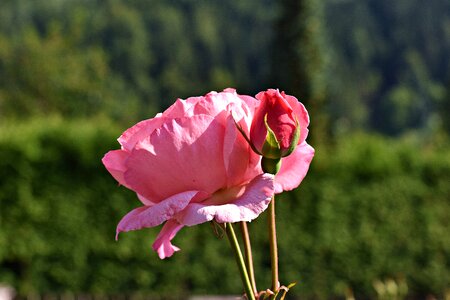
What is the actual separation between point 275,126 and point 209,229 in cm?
672

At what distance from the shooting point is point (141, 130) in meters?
0.83

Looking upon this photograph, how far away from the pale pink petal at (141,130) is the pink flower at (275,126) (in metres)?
0.10

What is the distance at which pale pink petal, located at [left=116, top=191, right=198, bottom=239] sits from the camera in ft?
2.46

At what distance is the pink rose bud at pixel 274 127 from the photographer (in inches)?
31.4

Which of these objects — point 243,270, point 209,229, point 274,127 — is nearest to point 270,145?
point 274,127

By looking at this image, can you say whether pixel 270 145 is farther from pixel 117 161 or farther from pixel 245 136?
pixel 117 161

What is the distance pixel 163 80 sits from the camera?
54.4 meters

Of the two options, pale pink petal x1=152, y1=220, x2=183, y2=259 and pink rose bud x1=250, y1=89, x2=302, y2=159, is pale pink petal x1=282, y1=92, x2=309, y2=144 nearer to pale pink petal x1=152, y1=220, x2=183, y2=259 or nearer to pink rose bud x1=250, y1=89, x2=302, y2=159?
pink rose bud x1=250, y1=89, x2=302, y2=159

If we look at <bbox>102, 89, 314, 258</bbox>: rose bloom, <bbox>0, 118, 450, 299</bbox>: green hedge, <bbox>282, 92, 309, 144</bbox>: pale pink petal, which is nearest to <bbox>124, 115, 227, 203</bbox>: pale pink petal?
<bbox>102, 89, 314, 258</bbox>: rose bloom

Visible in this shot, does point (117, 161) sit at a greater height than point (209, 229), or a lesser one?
greater

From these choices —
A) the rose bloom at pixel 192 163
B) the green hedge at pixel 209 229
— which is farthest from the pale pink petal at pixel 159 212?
the green hedge at pixel 209 229

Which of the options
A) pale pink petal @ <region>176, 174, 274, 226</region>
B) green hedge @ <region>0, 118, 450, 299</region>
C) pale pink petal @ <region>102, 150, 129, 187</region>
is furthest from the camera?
green hedge @ <region>0, 118, 450, 299</region>

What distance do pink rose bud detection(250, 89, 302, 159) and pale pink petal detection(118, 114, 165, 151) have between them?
10 centimetres

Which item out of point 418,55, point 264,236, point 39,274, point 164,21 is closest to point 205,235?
point 264,236
